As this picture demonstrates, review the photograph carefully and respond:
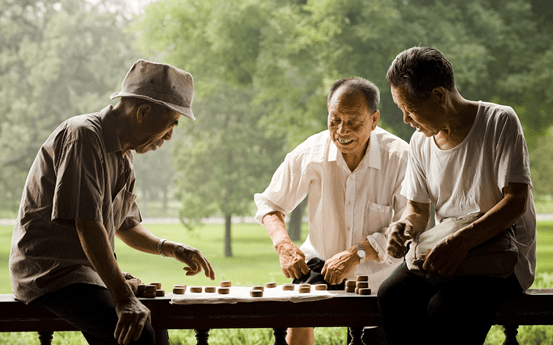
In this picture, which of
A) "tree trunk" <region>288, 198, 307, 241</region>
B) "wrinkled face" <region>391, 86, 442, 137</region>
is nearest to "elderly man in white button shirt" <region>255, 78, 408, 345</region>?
"wrinkled face" <region>391, 86, 442, 137</region>

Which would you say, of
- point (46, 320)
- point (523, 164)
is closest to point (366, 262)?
point (523, 164)

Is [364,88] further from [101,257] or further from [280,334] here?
[101,257]

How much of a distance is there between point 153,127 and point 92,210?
1.39ft

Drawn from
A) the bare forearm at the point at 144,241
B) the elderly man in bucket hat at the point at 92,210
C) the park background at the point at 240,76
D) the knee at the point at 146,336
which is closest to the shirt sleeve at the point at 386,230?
the bare forearm at the point at 144,241

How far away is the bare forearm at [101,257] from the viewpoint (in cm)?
207

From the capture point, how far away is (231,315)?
2293mm

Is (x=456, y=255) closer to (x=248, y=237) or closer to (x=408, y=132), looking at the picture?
(x=408, y=132)

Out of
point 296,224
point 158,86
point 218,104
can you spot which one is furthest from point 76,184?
point 296,224

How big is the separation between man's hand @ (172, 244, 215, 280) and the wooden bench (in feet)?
0.94

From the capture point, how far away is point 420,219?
2.46 metres

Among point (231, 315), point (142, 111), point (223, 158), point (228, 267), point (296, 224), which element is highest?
point (142, 111)

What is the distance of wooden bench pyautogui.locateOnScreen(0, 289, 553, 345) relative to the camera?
7.50ft

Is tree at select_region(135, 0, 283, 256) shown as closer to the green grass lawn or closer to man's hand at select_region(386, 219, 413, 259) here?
the green grass lawn

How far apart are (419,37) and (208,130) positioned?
4.76 metres
